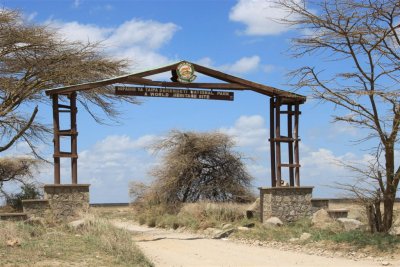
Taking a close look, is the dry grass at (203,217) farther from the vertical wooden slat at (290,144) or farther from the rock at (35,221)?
the rock at (35,221)

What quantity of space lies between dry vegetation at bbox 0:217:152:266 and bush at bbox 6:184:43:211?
1027cm

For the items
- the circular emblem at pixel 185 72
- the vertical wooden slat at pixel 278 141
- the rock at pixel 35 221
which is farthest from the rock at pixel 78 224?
the vertical wooden slat at pixel 278 141

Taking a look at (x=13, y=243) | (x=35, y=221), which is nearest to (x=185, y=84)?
(x=35, y=221)

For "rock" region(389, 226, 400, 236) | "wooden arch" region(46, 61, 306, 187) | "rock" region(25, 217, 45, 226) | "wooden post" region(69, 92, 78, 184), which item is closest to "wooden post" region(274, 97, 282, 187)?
"wooden arch" region(46, 61, 306, 187)

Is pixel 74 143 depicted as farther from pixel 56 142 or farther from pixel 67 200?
pixel 67 200

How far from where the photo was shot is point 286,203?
1992 centimetres

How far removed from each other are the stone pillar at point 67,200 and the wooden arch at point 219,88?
1.05 feet

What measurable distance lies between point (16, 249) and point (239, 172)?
49.9 ft

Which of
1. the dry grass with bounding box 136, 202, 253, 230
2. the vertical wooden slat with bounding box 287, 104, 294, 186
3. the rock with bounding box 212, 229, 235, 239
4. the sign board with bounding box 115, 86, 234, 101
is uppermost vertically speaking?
the sign board with bounding box 115, 86, 234, 101

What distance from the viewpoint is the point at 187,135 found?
26.3 metres

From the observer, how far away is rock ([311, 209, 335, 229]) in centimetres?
1753

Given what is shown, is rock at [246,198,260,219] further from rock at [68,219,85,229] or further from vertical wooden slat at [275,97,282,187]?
rock at [68,219,85,229]

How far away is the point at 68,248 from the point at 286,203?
974 centimetres

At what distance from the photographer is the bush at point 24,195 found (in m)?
25.3
